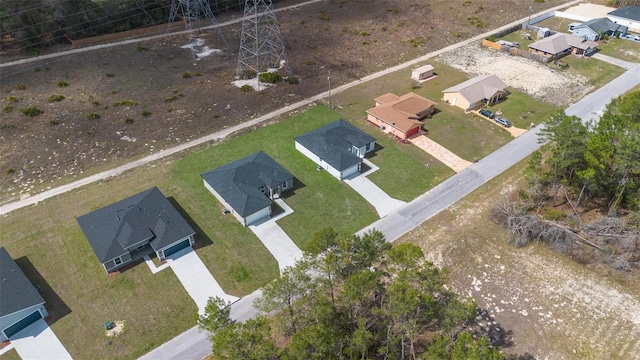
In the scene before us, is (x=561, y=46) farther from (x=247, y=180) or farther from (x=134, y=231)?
(x=134, y=231)

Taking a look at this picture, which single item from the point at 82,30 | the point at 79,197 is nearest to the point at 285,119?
the point at 79,197

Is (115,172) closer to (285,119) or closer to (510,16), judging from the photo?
(285,119)

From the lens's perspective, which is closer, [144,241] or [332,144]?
[144,241]

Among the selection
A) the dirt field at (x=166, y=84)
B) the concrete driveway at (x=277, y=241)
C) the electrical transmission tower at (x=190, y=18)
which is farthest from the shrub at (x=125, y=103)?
the concrete driveway at (x=277, y=241)

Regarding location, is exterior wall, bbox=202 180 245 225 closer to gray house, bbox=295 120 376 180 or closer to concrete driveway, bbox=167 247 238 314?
concrete driveway, bbox=167 247 238 314

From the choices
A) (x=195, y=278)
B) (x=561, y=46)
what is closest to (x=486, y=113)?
(x=561, y=46)
